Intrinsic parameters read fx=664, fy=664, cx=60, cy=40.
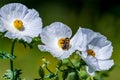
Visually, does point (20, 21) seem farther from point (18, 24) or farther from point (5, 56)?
point (5, 56)

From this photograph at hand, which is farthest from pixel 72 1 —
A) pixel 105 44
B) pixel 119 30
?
pixel 105 44

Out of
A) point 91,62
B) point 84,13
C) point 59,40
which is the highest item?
point 84,13

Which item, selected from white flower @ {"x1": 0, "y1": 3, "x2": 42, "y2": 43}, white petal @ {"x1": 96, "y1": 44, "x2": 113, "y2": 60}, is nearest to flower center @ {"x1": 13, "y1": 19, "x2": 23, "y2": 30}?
white flower @ {"x1": 0, "y1": 3, "x2": 42, "y2": 43}

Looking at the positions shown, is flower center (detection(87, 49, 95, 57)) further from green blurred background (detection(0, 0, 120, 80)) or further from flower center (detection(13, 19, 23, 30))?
green blurred background (detection(0, 0, 120, 80))

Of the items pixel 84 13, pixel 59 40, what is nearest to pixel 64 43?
pixel 59 40

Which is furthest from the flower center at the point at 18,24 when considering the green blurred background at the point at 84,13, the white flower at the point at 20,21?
the green blurred background at the point at 84,13

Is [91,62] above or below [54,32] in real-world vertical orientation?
below
